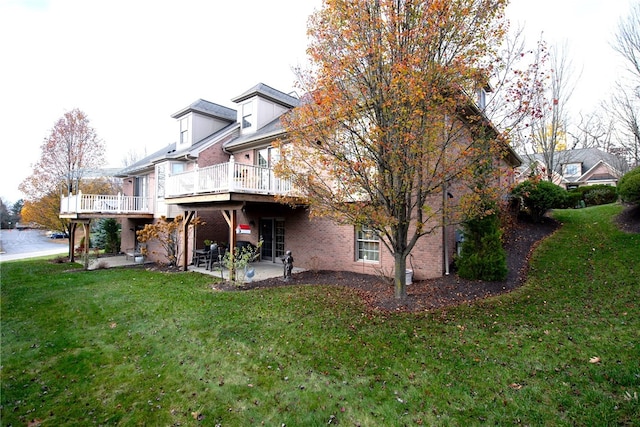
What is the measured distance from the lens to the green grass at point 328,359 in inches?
140

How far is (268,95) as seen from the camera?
16.1m

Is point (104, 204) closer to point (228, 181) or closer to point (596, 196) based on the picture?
point (228, 181)

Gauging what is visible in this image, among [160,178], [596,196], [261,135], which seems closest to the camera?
[261,135]

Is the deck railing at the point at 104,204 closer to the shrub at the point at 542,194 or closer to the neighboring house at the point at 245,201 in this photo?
the neighboring house at the point at 245,201

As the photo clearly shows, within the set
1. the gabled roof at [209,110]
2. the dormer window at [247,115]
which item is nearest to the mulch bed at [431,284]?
the dormer window at [247,115]

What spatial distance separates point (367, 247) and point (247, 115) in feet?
32.7

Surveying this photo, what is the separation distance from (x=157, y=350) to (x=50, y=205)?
2321 centimetres

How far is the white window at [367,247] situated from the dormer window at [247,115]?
29.4 ft

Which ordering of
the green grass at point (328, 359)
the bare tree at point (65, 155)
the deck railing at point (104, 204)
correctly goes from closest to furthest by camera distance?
the green grass at point (328, 359), the deck railing at point (104, 204), the bare tree at point (65, 155)

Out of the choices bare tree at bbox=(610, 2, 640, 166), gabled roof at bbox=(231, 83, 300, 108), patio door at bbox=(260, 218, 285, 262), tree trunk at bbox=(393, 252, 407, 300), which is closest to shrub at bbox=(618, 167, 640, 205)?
bare tree at bbox=(610, 2, 640, 166)

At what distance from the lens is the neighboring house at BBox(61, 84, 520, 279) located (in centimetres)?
1049

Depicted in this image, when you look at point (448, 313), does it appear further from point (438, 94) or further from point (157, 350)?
point (157, 350)

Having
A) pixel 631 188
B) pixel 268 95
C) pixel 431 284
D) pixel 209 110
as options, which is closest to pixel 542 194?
pixel 631 188

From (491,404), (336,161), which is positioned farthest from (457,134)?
(491,404)
